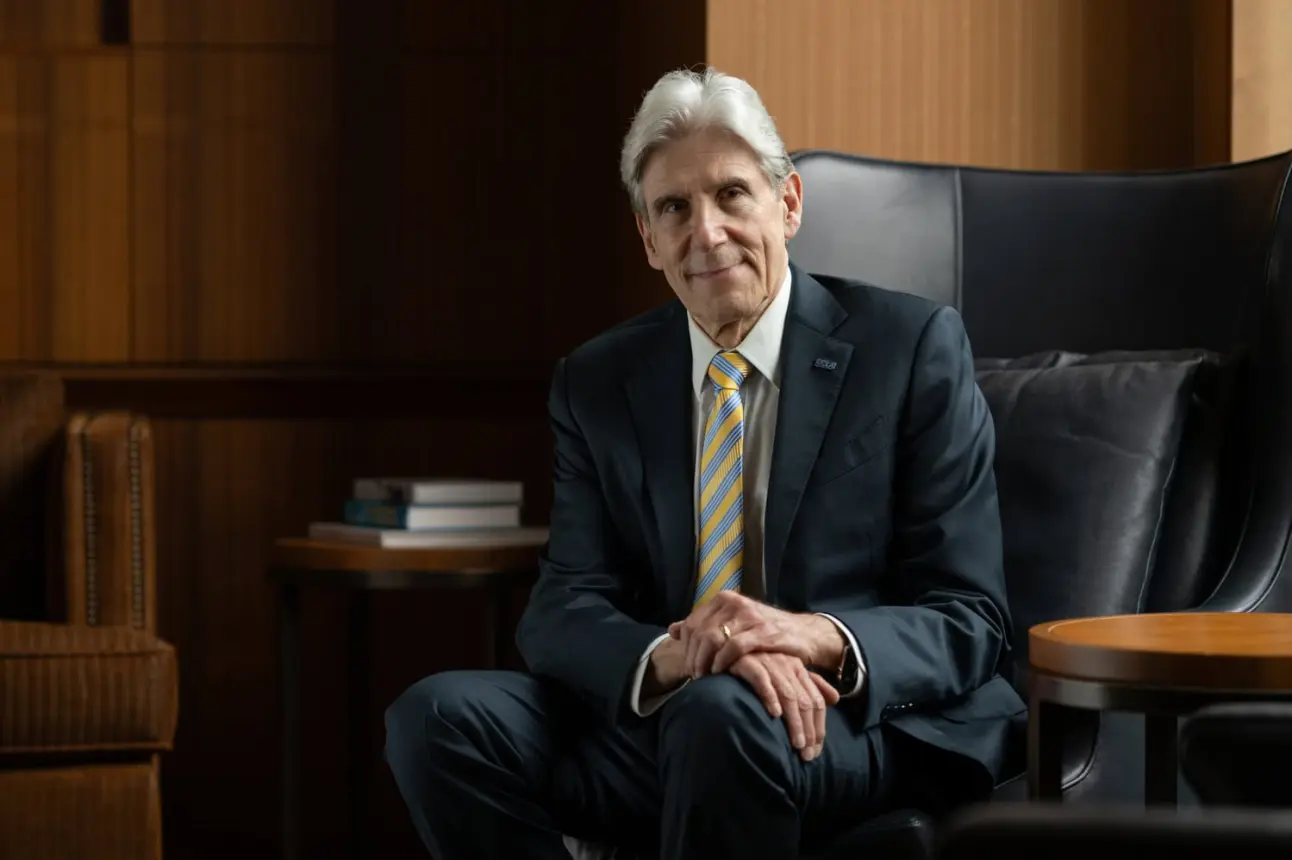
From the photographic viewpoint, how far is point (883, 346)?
2.06m

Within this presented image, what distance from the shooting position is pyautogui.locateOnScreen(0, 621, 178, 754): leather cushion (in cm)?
250

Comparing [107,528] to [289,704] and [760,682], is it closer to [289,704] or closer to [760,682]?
[289,704]

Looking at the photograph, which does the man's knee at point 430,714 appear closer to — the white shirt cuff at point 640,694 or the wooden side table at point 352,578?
the white shirt cuff at point 640,694

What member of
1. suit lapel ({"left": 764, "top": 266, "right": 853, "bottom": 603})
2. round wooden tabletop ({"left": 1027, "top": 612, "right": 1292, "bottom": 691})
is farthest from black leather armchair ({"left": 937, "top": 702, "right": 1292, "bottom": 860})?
suit lapel ({"left": 764, "top": 266, "right": 853, "bottom": 603})

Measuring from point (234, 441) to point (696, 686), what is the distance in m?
2.07

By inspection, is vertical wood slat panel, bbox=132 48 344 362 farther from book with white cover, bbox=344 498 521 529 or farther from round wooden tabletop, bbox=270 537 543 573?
round wooden tabletop, bbox=270 537 543 573

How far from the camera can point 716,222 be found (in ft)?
6.77

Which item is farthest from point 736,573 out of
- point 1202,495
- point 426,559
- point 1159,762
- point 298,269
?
point 298,269

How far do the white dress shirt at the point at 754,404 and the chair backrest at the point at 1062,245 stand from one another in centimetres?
42

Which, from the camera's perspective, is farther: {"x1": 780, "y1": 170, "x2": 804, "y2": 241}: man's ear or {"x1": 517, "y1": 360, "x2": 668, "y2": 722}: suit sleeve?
{"x1": 780, "y1": 170, "x2": 804, "y2": 241}: man's ear

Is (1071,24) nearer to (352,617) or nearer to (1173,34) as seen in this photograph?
(1173,34)

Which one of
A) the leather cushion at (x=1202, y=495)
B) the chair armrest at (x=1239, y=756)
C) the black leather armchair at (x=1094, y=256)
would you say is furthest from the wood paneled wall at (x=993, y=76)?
the chair armrest at (x=1239, y=756)

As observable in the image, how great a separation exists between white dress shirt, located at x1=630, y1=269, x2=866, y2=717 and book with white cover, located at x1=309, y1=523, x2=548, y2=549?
73 cm

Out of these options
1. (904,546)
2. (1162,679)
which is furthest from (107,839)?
(1162,679)
